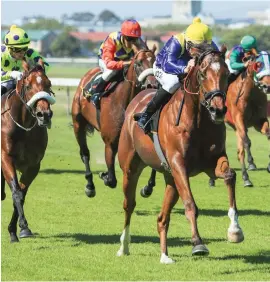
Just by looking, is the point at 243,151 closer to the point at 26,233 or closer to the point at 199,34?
the point at 26,233

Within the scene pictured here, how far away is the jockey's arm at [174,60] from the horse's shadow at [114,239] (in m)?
1.88

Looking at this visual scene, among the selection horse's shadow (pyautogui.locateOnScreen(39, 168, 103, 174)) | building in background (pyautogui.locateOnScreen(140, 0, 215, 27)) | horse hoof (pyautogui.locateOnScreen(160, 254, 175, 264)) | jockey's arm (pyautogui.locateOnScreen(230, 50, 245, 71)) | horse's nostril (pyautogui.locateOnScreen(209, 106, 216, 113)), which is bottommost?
building in background (pyautogui.locateOnScreen(140, 0, 215, 27))

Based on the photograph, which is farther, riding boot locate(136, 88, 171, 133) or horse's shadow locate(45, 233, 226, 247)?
horse's shadow locate(45, 233, 226, 247)

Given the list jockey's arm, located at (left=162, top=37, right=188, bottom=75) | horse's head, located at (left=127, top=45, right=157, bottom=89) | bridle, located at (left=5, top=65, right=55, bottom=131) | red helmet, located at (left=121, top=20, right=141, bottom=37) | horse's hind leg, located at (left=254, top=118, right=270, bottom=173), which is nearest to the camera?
jockey's arm, located at (left=162, top=37, right=188, bottom=75)

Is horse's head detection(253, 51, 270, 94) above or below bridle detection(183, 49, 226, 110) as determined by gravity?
below

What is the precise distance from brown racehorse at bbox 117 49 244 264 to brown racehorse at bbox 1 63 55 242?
133 centimetres

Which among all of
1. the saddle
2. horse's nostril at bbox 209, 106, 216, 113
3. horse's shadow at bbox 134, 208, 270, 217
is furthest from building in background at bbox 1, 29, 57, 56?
horse's nostril at bbox 209, 106, 216, 113

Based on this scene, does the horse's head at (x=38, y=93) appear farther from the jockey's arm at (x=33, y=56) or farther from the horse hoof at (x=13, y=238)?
the horse hoof at (x=13, y=238)

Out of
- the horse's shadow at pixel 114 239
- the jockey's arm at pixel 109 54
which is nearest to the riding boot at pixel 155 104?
the horse's shadow at pixel 114 239

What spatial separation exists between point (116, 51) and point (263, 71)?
11.3 ft

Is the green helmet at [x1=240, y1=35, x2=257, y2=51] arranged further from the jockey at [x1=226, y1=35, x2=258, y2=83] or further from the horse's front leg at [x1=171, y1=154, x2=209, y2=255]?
the horse's front leg at [x1=171, y1=154, x2=209, y2=255]

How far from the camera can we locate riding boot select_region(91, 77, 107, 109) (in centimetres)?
1163

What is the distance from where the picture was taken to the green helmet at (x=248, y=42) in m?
14.1

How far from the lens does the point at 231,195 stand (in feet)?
24.6
